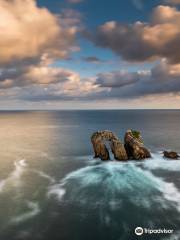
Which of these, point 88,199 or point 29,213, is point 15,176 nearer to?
point 29,213

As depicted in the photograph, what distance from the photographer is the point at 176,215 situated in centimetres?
3725

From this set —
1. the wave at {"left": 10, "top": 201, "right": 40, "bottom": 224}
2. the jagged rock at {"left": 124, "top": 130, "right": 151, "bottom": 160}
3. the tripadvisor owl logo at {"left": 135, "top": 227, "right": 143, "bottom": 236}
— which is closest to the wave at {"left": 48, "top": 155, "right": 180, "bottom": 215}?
the wave at {"left": 10, "top": 201, "right": 40, "bottom": 224}

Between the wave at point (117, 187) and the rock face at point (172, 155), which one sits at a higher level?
the rock face at point (172, 155)

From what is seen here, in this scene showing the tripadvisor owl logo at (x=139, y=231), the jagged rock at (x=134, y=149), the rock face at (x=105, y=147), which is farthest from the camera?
the jagged rock at (x=134, y=149)

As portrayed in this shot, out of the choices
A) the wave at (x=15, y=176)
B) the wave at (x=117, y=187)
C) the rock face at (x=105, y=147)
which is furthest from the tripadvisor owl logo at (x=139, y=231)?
the rock face at (x=105, y=147)

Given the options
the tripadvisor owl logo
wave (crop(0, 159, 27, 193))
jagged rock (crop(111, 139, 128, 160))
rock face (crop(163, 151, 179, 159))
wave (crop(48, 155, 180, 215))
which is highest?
jagged rock (crop(111, 139, 128, 160))

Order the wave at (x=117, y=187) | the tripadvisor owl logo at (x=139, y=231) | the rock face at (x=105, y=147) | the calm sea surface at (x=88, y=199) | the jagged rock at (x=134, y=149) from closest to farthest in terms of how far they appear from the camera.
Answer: the tripadvisor owl logo at (x=139, y=231)
the calm sea surface at (x=88, y=199)
the wave at (x=117, y=187)
the rock face at (x=105, y=147)
the jagged rock at (x=134, y=149)

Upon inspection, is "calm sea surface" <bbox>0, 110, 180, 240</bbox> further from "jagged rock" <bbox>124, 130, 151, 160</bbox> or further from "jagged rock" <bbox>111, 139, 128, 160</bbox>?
"jagged rock" <bbox>111, 139, 128, 160</bbox>

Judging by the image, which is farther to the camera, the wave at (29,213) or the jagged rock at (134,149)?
the jagged rock at (134,149)

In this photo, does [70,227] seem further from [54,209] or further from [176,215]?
[176,215]

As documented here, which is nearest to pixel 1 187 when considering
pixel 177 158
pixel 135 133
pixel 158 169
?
pixel 158 169

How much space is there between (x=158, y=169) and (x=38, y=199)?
34.4 metres

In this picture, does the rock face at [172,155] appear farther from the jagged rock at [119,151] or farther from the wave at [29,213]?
the wave at [29,213]

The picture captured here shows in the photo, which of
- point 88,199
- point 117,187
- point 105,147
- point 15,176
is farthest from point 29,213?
point 105,147
